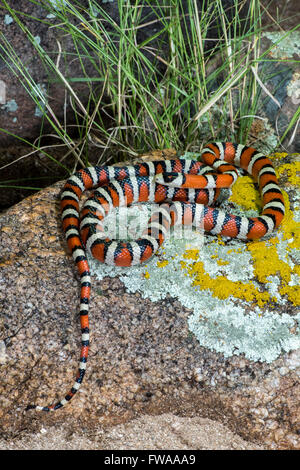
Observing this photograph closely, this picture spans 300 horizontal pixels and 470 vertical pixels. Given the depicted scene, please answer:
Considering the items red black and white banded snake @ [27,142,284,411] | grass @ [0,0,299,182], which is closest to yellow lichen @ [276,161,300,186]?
red black and white banded snake @ [27,142,284,411]

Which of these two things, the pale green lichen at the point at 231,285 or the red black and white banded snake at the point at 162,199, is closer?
the pale green lichen at the point at 231,285

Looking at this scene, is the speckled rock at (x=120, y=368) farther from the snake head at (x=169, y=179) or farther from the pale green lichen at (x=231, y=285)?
the snake head at (x=169, y=179)

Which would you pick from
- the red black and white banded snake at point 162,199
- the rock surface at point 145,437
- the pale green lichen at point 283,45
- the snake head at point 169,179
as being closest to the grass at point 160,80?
the pale green lichen at point 283,45

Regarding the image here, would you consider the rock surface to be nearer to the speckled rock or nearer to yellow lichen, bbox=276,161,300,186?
the speckled rock

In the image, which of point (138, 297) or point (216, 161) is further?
point (216, 161)

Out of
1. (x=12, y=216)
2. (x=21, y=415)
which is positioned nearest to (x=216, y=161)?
(x=12, y=216)

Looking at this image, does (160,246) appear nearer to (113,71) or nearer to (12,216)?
(12,216)
